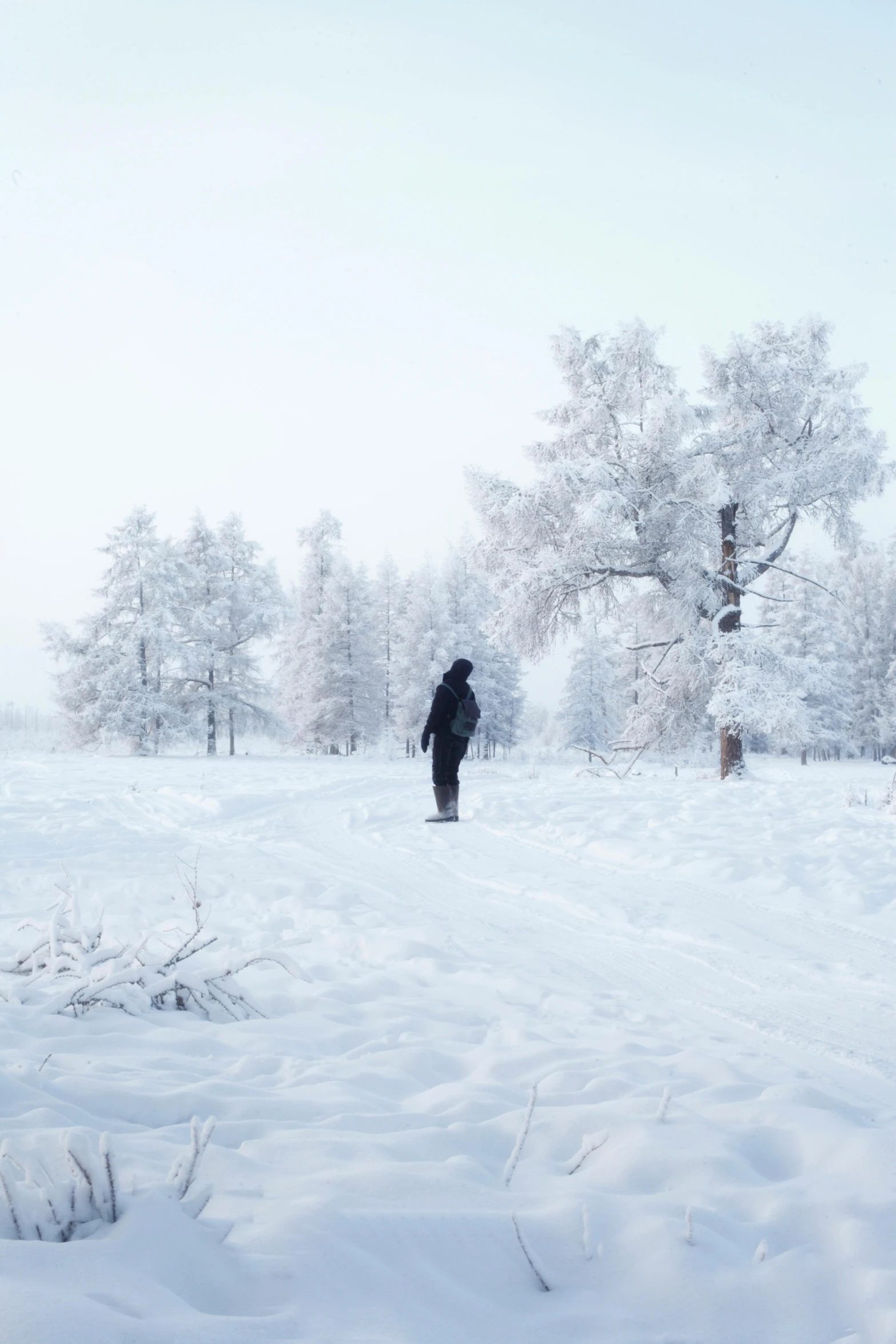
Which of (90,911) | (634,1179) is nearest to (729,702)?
(90,911)

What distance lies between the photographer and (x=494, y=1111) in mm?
2443

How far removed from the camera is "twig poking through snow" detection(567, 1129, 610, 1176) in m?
2.05

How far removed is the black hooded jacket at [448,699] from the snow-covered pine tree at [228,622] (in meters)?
24.0

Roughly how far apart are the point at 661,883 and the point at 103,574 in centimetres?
2949

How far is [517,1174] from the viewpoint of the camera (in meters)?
2.04

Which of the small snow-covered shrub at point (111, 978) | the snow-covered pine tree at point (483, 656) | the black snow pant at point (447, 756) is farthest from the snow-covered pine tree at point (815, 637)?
the small snow-covered shrub at point (111, 978)

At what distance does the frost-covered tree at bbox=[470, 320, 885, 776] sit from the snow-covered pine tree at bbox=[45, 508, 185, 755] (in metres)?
17.9

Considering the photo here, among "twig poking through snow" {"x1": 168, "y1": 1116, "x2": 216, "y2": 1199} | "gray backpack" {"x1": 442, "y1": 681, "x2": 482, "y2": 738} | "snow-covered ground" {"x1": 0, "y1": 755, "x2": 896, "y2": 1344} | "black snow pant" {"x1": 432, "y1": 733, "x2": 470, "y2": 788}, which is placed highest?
"gray backpack" {"x1": 442, "y1": 681, "x2": 482, "y2": 738}

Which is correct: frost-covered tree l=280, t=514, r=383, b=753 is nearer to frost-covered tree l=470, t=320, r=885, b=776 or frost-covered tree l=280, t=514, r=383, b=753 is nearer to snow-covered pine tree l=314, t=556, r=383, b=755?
snow-covered pine tree l=314, t=556, r=383, b=755

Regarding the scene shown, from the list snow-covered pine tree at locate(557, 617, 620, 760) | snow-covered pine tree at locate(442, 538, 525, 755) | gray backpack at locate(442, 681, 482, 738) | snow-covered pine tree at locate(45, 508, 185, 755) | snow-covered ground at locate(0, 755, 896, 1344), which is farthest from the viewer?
snow-covered pine tree at locate(557, 617, 620, 760)

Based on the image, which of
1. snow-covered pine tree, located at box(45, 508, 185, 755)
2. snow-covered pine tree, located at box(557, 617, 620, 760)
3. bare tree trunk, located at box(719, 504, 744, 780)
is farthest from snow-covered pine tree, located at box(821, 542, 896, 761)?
snow-covered pine tree, located at box(45, 508, 185, 755)

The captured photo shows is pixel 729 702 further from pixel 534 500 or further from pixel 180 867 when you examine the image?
pixel 180 867

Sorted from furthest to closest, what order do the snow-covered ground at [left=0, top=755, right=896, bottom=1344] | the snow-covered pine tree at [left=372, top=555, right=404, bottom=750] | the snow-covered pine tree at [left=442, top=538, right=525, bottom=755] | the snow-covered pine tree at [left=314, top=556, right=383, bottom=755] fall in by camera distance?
the snow-covered pine tree at [left=372, top=555, right=404, bottom=750], the snow-covered pine tree at [left=442, top=538, right=525, bottom=755], the snow-covered pine tree at [left=314, top=556, right=383, bottom=755], the snow-covered ground at [left=0, top=755, right=896, bottom=1344]

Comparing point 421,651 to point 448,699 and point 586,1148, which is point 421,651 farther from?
point 586,1148
